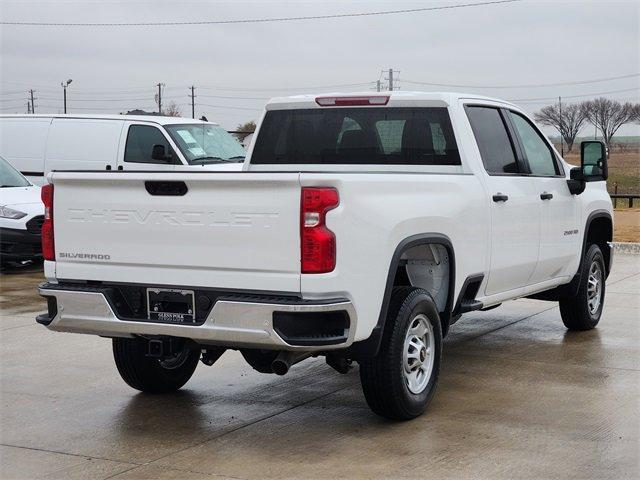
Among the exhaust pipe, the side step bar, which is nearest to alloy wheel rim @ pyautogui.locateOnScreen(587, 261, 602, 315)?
the side step bar

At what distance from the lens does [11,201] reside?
1395cm

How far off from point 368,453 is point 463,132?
99.7 inches

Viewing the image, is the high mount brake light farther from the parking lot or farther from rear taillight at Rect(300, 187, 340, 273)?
rear taillight at Rect(300, 187, 340, 273)

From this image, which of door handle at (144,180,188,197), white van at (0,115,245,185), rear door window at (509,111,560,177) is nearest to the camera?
door handle at (144,180,188,197)

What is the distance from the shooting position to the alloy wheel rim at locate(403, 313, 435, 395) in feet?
20.5

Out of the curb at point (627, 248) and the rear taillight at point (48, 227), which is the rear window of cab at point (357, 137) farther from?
the curb at point (627, 248)

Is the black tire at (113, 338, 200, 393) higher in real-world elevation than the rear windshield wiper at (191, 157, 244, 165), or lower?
lower

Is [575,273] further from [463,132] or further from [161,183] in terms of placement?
[161,183]

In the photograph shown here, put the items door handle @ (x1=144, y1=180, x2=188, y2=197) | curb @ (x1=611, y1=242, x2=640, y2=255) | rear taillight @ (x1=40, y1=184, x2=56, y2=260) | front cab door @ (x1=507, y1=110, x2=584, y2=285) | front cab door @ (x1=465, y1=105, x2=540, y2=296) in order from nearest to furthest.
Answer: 1. door handle @ (x1=144, y1=180, x2=188, y2=197)
2. rear taillight @ (x1=40, y1=184, x2=56, y2=260)
3. front cab door @ (x1=465, y1=105, x2=540, y2=296)
4. front cab door @ (x1=507, y1=110, x2=584, y2=285)
5. curb @ (x1=611, y1=242, x2=640, y2=255)

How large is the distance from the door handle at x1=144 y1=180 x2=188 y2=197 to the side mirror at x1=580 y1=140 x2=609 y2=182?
13.2ft

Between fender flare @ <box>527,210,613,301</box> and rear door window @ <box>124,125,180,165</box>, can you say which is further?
rear door window @ <box>124,125,180,165</box>

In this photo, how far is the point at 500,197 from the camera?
23.6 feet

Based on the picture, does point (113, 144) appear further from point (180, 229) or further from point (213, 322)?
point (213, 322)

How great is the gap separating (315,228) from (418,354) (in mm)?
1330
